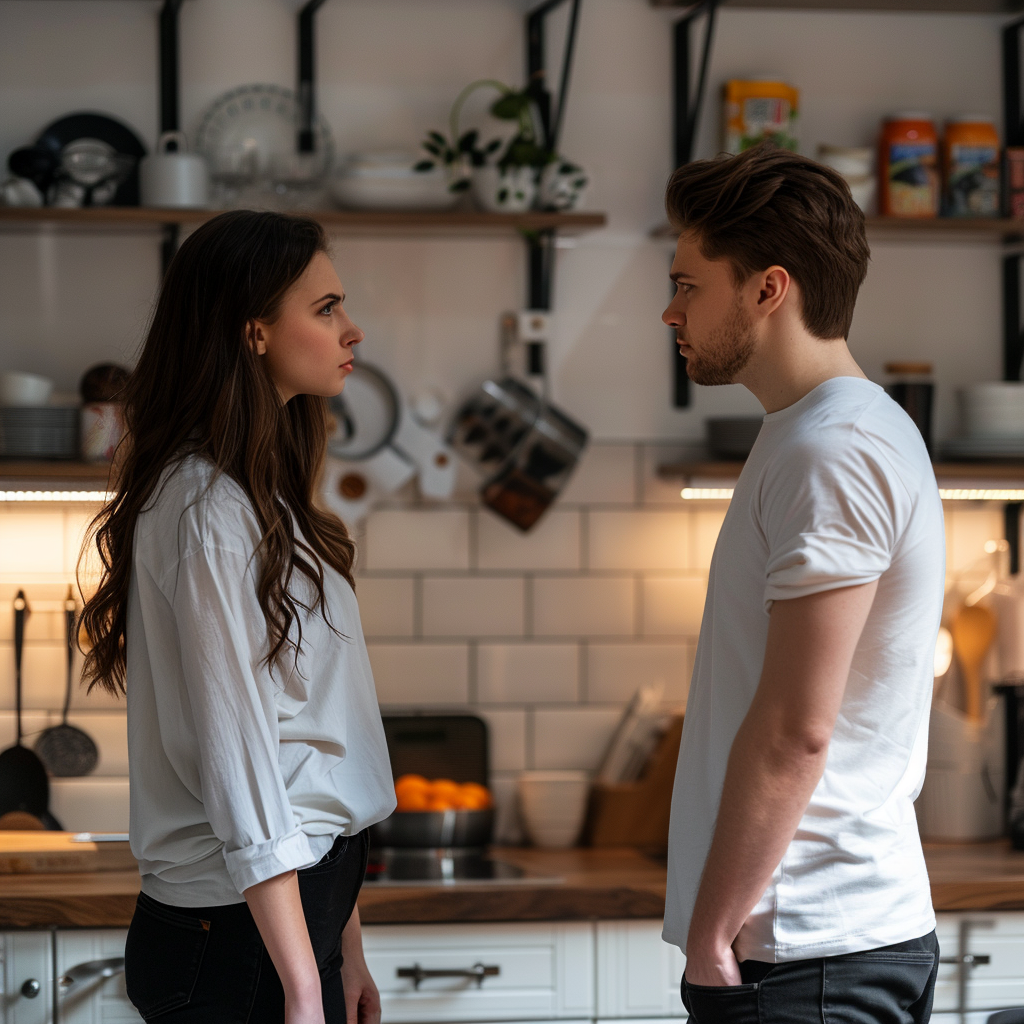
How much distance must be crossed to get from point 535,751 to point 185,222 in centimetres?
117

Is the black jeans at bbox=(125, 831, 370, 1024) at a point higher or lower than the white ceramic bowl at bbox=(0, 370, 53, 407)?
lower

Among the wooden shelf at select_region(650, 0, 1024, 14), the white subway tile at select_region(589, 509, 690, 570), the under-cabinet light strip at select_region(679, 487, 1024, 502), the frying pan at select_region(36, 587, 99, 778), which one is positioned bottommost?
the frying pan at select_region(36, 587, 99, 778)

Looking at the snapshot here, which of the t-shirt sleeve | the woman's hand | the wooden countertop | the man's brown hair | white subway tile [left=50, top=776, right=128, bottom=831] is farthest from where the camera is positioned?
white subway tile [left=50, top=776, right=128, bottom=831]

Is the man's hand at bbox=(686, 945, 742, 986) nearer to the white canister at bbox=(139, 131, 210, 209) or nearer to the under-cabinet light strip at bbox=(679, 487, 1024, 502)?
the under-cabinet light strip at bbox=(679, 487, 1024, 502)

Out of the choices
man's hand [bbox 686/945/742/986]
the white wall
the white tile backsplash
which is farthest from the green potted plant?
man's hand [bbox 686/945/742/986]

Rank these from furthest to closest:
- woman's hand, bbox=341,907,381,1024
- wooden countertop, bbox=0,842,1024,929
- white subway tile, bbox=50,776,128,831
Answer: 1. white subway tile, bbox=50,776,128,831
2. wooden countertop, bbox=0,842,1024,929
3. woman's hand, bbox=341,907,381,1024

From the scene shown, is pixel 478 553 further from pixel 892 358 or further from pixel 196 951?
pixel 196 951

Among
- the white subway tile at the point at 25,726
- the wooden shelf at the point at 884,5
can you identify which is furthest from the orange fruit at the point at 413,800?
the wooden shelf at the point at 884,5

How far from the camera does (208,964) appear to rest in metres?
1.09

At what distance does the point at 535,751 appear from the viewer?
2.39 metres

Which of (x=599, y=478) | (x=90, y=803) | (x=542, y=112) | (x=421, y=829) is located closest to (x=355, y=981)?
(x=421, y=829)

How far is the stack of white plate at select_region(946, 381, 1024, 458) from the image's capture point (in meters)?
2.27

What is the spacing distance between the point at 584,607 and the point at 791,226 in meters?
1.43

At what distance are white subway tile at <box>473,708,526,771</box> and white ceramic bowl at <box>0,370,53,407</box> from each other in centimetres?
99
